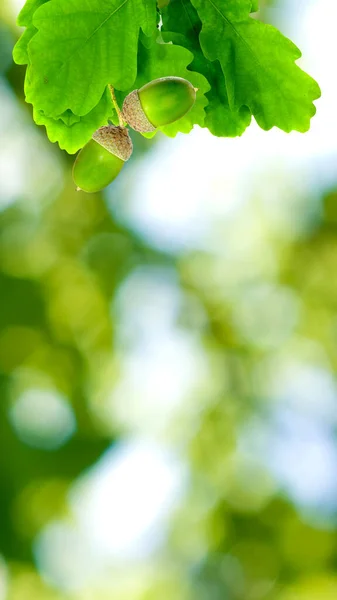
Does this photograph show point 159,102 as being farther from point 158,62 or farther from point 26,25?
point 26,25

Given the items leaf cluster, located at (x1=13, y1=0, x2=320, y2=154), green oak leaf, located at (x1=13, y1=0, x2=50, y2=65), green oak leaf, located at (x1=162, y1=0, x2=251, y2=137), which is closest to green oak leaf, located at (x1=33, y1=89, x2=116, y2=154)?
leaf cluster, located at (x1=13, y1=0, x2=320, y2=154)

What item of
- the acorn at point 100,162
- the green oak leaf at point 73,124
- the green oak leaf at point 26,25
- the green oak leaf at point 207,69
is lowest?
the acorn at point 100,162

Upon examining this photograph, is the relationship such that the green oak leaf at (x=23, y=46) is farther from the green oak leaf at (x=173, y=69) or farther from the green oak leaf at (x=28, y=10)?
the green oak leaf at (x=173, y=69)

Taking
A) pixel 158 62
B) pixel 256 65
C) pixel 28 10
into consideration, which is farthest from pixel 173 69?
pixel 28 10

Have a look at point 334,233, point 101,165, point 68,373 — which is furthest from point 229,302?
point 101,165

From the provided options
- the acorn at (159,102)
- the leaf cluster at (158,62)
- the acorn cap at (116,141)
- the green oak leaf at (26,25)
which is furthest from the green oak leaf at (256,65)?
the green oak leaf at (26,25)

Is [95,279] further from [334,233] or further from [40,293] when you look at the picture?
[334,233]

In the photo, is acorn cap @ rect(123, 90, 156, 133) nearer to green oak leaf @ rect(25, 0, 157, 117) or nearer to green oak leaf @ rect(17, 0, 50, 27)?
green oak leaf @ rect(25, 0, 157, 117)
